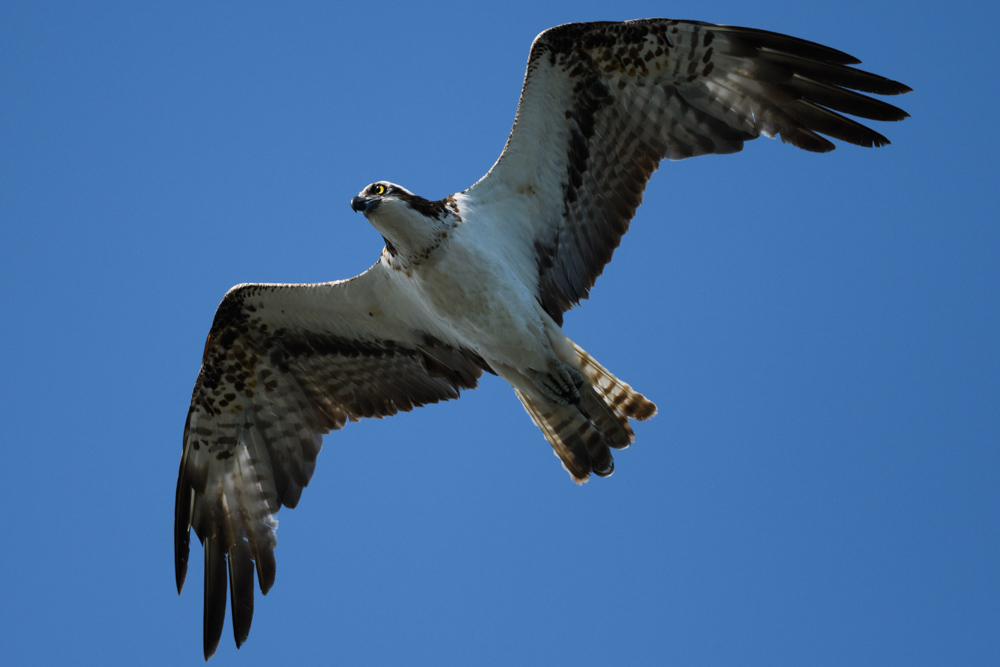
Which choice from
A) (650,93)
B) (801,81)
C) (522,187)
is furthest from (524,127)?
(801,81)

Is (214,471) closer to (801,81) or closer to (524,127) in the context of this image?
(524,127)

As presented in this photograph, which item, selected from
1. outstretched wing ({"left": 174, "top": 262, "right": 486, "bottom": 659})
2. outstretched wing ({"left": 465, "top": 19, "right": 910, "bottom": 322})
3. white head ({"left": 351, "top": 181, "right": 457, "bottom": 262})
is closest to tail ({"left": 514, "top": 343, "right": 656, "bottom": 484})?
outstretched wing ({"left": 465, "top": 19, "right": 910, "bottom": 322})

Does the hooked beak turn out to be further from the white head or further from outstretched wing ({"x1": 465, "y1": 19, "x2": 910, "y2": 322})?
outstretched wing ({"x1": 465, "y1": 19, "x2": 910, "y2": 322})

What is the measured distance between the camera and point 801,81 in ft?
23.6

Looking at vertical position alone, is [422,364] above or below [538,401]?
above

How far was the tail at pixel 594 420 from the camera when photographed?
7680 mm

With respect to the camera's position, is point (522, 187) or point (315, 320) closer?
point (522, 187)

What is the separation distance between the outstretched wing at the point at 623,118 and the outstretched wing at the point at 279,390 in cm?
128

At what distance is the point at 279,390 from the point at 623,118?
405cm

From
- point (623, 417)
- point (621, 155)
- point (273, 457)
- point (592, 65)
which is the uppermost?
point (592, 65)

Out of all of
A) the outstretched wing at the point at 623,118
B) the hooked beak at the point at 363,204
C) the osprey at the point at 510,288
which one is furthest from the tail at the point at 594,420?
the hooked beak at the point at 363,204

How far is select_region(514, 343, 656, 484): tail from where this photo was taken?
7.68 m

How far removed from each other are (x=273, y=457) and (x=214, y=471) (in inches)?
22.0

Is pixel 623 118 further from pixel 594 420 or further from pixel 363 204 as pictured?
pixel 594 420
